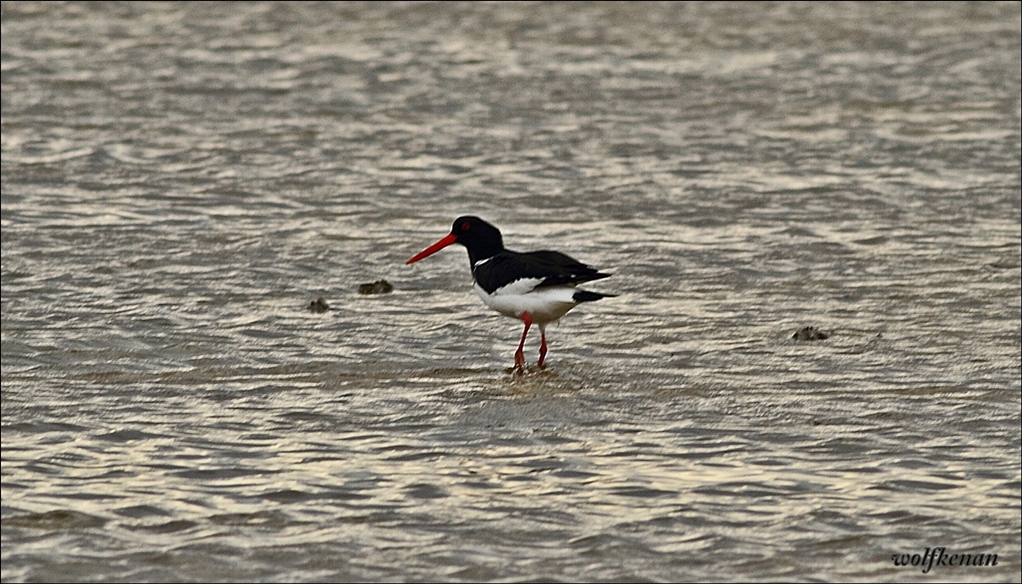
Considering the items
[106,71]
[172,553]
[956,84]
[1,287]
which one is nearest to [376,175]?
[1,287]

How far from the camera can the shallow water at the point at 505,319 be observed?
582 cm

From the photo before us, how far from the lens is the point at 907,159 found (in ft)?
41.9

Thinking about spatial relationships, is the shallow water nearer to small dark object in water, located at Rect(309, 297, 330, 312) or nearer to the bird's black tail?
small dark object in water, located at Rect(309, 297, 330, 312)

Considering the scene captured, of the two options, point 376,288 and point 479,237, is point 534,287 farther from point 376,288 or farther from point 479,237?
point 376,288

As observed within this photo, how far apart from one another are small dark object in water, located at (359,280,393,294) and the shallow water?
0.13 m

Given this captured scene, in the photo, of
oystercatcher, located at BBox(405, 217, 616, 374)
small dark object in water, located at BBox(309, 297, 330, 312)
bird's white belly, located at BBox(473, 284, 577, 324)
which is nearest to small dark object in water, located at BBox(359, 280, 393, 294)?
small dark object in water, located at BBox(309, 297, 330, 312)

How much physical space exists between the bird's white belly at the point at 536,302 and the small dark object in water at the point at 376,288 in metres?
1.18

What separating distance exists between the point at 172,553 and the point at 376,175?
279 inches

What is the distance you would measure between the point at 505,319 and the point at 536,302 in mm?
1055

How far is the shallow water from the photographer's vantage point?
5816 mm

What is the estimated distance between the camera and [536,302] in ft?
27.0

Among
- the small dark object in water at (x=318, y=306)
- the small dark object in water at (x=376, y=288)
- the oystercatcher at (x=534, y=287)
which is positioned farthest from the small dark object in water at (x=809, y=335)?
the small dark object in water at (x=318, y=306)

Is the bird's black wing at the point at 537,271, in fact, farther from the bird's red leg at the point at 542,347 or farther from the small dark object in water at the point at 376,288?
the small dark object in water at the point at 376,288

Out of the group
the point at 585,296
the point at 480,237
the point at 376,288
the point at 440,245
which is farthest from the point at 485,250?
the point at 585,296
